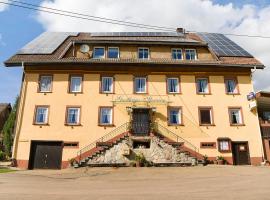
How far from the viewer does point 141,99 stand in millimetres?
24141

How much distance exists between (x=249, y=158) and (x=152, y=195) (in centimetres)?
1651

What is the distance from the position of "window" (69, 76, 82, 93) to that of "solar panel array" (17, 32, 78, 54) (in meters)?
3.82

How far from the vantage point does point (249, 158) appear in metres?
23.2

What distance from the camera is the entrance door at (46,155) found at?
22.4m

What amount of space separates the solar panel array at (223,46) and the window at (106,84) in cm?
1077

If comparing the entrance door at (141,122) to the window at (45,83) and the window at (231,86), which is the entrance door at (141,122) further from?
the window at (45,83)

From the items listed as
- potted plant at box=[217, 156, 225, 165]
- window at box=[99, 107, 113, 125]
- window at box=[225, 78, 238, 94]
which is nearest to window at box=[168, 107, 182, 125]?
potted plant at box=[217, 156, 225, 165]

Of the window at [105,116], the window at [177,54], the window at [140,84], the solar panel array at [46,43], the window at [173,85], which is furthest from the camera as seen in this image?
the window at [177,54]

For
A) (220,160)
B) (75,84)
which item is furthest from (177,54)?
(220,160)

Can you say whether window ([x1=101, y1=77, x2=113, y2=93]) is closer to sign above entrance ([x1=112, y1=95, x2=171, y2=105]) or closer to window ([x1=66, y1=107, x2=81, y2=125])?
sign above entrance ([x1=112, y1=95, x2=171, y2=105])

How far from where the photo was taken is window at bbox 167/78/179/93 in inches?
971

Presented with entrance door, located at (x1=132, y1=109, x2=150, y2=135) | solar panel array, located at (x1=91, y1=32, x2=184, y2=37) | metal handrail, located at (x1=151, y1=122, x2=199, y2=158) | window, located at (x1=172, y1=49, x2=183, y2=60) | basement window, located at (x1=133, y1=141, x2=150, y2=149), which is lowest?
basement window, located at (x1=133, y1=141, x2=150, y2=149)

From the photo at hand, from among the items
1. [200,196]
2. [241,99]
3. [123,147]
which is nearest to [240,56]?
[241,99]

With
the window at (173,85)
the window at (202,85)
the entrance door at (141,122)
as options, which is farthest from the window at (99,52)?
the window at (202,85)
